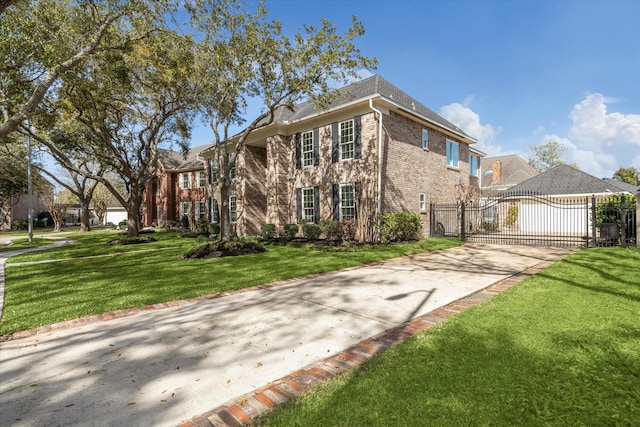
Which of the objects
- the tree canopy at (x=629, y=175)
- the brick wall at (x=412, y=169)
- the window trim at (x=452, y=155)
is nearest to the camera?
the brick wall at (x=412, y=169)

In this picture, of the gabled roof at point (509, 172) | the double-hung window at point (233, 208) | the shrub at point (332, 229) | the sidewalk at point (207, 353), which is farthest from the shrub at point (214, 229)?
the gabled roof at point (509, 172)

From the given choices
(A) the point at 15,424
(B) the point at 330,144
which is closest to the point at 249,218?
(B) the point at 330,144

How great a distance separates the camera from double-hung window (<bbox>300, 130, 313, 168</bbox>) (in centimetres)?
1766

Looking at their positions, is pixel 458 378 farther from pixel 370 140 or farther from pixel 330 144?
pixel 330 144

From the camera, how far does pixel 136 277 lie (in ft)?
26.6

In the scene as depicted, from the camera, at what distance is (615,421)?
86.9 inches

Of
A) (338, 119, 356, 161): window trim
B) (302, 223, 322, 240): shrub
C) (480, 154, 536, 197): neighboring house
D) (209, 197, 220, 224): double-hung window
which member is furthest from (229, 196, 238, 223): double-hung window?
(480, 154, 536, 197): neighboring house

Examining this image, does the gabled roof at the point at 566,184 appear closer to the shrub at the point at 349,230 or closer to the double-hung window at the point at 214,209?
the shrub at the point at 349,230

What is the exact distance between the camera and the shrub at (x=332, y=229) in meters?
15.6

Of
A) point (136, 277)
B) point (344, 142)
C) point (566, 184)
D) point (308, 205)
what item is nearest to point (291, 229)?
point (308, 205)

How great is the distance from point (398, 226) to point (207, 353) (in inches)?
469

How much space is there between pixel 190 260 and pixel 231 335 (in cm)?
771

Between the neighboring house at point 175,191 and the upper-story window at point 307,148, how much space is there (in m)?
13.5

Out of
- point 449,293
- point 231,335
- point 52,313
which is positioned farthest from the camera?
point 449,293
